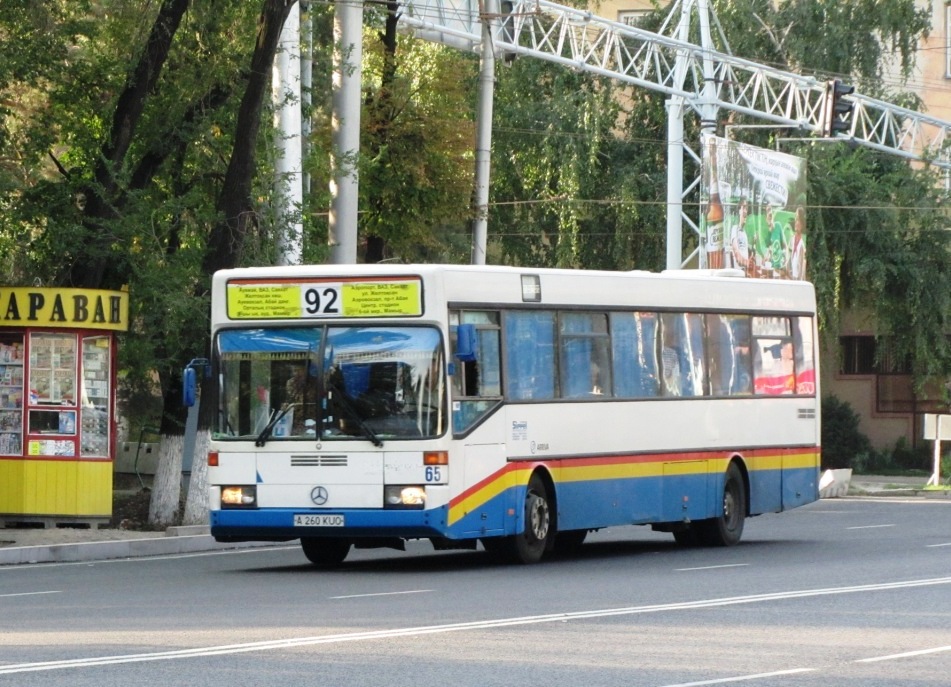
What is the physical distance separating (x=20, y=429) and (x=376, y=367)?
8.63 metres

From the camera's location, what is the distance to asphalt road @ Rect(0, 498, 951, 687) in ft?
33.1

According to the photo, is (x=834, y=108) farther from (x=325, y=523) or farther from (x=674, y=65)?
(x=325, y=523)

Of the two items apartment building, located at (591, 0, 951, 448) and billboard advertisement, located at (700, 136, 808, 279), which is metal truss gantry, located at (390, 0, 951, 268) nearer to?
billboard advertisement, located at (700, 136, 808, 279)

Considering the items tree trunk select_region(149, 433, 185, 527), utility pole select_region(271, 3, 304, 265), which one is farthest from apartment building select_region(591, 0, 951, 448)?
tree trunk select_region(149, 433, 185, 527)

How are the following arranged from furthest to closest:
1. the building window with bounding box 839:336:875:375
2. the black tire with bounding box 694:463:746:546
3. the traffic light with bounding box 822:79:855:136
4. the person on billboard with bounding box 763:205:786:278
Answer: the building window with bounding box 839:336:875:375, the person on billboard with bounding box 763:205:786:278, the traffic light with bounding box 822:79:855:136, the black tire with bounding box 694:463:746:546

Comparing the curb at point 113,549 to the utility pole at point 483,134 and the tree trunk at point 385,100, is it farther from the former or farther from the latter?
the tree trunk at point 385,100

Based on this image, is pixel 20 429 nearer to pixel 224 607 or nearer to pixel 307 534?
pixel 307 534

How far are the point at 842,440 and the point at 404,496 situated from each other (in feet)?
104

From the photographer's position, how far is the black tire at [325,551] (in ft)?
61.3

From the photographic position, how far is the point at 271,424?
57.0ft

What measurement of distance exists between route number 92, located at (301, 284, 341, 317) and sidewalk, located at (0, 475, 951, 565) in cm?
511

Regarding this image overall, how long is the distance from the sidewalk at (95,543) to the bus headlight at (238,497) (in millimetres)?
3914

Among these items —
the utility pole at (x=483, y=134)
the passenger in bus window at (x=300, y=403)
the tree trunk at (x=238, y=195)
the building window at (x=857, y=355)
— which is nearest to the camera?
the passenger in bus window at (x=300, y=403)

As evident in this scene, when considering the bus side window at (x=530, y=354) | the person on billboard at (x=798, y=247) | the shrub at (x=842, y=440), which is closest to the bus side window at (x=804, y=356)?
the bus side window at (x=530, y=354)
